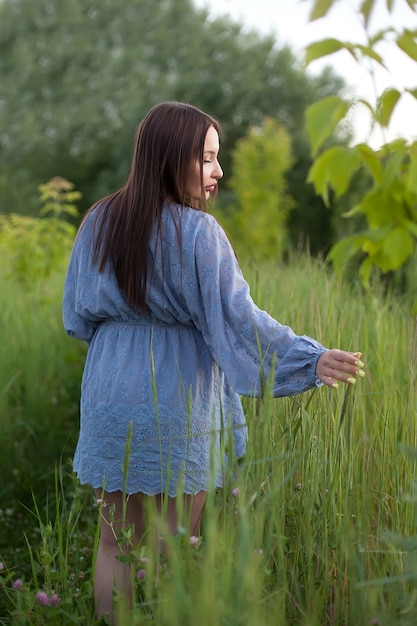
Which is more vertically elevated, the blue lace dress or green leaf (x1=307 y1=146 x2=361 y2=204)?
green leaf (x1=307 y1=146 x2=361 y2=204)

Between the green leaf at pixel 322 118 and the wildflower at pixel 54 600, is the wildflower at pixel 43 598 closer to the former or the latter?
the wildflower at pixel 54 600

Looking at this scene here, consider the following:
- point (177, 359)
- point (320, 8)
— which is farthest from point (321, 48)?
point (177, 359)

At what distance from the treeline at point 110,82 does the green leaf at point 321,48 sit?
754 inches

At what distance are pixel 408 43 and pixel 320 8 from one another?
0.18m

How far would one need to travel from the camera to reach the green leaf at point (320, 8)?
61.7 inches

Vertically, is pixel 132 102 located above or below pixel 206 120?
above

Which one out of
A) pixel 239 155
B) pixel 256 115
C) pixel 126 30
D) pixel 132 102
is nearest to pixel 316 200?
pixel 239 155

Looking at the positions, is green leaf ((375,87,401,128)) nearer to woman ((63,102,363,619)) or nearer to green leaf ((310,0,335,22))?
green leaf ((310,0,335,22))

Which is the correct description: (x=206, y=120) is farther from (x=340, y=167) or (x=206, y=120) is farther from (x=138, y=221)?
(x=340, y=167)

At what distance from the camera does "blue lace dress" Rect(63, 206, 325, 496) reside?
2.25 meters

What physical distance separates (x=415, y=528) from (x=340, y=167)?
3.58ft

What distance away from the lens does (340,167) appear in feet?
5.17

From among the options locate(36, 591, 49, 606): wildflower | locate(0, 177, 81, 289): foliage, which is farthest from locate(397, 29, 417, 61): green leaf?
locate(0, 177, 81, 289): foliage

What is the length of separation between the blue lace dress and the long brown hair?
0.13 feet
